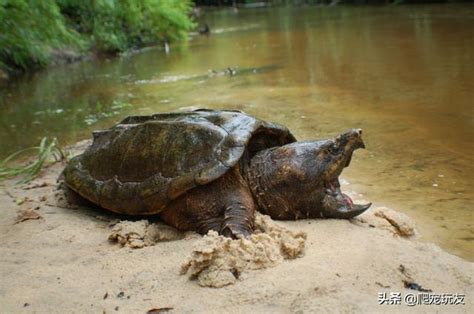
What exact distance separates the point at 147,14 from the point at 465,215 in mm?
17047

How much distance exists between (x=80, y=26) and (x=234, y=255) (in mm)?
16012

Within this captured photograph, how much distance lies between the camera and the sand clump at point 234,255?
2.42 metres

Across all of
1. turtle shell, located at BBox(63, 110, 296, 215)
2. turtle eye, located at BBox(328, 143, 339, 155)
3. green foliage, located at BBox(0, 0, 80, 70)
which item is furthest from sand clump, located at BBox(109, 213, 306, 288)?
green foliage, located at BBox(0, 0, 80, 70)

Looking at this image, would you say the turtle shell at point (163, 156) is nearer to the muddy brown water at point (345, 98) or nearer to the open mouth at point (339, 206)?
the open mouth at point (339, 206)

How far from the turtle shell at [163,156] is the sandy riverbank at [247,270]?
27 cm

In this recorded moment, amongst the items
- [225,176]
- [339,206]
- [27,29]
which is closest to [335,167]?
[339,206]

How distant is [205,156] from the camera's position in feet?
10.2

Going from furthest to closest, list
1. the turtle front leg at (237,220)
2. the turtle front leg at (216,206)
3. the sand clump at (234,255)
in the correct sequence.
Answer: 1. the turtle front leg at (216,206)
2. the turtle front leg at (237,220)
3. the sand clump at (234,255)

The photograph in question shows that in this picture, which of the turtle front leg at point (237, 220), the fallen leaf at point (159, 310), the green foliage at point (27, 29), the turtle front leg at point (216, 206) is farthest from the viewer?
the green foliage at point (27, 29)

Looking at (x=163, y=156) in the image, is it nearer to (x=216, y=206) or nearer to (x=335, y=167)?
(x=216, y=206)

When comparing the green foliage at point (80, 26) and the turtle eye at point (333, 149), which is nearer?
the turtle eye at point (333, 149)

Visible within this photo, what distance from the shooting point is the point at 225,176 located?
312 cm

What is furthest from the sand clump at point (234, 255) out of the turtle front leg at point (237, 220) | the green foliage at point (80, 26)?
the green foliage at point (80, 26)

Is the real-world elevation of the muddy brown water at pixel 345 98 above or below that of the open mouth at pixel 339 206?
below
